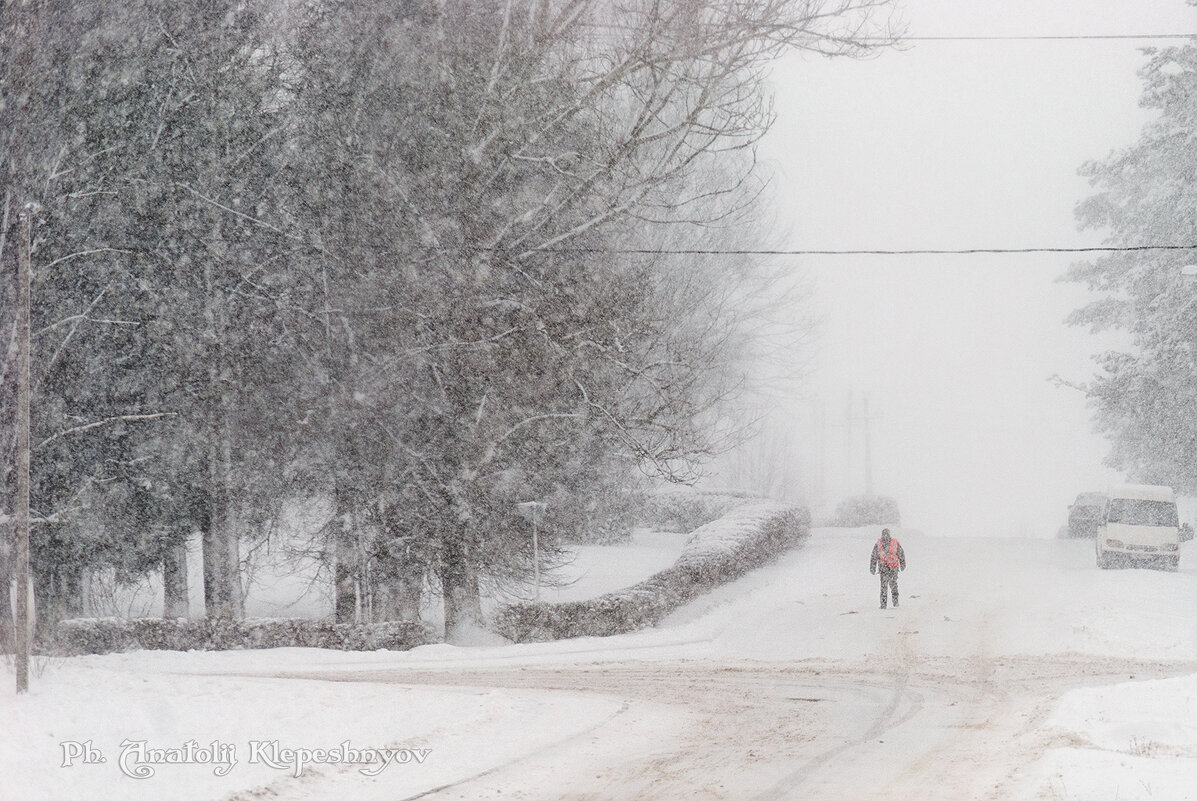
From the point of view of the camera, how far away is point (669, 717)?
12812 mm

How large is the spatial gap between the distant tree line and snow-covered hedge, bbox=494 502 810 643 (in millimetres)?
1460

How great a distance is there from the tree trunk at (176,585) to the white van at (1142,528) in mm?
21332

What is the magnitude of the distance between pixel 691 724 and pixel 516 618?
934cm

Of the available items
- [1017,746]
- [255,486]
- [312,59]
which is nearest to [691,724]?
[1017,746]

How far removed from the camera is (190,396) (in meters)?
21.2

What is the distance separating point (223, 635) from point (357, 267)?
6630 millimetres

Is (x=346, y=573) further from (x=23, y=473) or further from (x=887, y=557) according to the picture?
(x=887, y=557)

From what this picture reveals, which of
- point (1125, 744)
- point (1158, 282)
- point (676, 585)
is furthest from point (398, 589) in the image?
point (1158, 282)

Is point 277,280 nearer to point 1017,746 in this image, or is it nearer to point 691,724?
point 691,724

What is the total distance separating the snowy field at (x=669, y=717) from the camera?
9172 millimetres

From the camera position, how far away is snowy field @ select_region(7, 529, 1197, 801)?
30.1ft

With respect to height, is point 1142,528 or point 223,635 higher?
point 1142,528

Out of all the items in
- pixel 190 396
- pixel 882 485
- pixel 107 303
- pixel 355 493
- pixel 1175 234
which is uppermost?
pixel 1175 234

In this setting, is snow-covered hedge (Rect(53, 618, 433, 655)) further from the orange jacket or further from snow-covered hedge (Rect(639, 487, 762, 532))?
snow-covered hedge (Rect(639, 487, 762, 532))
